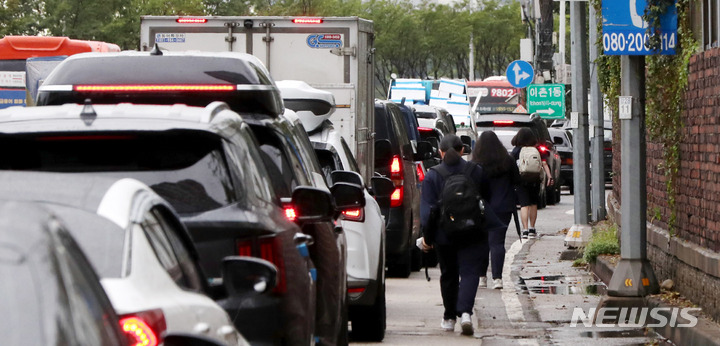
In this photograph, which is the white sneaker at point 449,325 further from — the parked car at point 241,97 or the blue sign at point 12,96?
the blue sign at point 12,96

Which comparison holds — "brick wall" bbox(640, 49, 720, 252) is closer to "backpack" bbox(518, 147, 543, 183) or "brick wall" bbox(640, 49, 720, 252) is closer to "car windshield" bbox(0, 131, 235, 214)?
"car windshield" bbox(0, 131, 235, 214)

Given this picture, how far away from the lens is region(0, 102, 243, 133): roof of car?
18.5 feet

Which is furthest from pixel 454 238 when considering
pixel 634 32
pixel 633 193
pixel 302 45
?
pixel 302 45

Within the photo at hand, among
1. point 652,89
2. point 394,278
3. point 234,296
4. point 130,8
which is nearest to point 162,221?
point 234,296

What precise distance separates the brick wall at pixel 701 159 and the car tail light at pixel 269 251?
5376mm

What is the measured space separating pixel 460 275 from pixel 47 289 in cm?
871

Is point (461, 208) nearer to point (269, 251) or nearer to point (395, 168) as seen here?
point (395, 168)

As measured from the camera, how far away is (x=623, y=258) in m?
12.5

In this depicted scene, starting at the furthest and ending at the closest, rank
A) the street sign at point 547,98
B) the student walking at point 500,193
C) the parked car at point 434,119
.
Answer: the street sign at point 547,98, the parked car at point 434,119, the student walking at point 500,193

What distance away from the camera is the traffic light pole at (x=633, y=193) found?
12391 mm

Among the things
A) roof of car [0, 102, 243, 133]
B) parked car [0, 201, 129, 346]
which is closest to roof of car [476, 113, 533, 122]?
roof of car [0, 102, 243, 133]

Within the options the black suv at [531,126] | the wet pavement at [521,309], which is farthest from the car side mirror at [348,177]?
the black suv at [531,126]

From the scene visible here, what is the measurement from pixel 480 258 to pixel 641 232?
1604mm

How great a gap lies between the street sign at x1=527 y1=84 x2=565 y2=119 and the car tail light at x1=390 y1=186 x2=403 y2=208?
20942 millimetres
